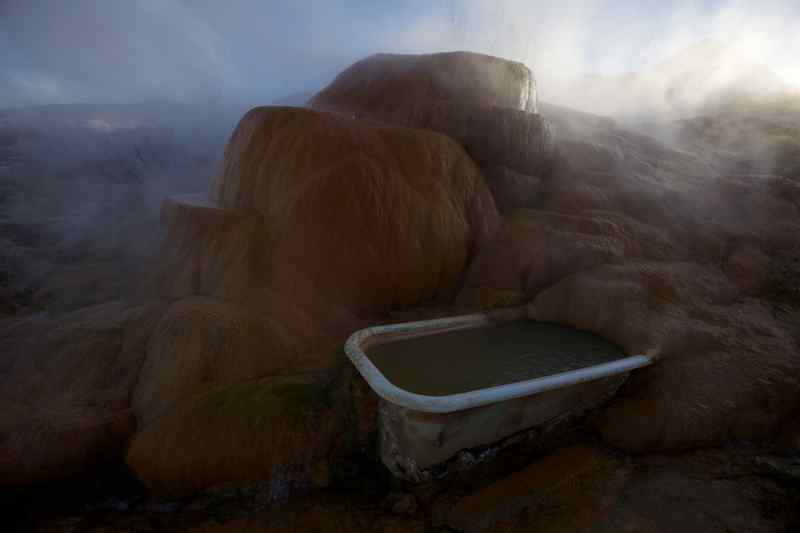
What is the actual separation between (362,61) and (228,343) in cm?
442

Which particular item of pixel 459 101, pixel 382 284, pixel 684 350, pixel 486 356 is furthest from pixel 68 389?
pixel 684 350

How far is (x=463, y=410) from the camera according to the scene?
104 inches

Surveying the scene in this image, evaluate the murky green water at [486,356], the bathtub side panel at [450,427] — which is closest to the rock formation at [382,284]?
the murky green water at [486,356]

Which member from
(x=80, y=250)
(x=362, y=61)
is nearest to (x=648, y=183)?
(x=362, y=61)

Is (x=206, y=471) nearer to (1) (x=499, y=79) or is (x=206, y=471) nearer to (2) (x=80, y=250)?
(2) (x=80, y=250)

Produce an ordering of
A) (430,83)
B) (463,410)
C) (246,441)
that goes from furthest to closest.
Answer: (430,83) → (246,441) → (463,410)

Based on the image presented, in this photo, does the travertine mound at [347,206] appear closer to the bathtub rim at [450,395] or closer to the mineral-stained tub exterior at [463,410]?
the bathtub rim at [450,395]

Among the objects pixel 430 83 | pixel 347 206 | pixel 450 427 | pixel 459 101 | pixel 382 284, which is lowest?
pixel 450 427

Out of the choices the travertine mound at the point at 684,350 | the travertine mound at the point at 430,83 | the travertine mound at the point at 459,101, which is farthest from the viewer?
the travertine mound at the point at 430,83

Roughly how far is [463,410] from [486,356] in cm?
83

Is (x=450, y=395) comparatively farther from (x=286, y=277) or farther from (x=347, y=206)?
(x=347, y=206)

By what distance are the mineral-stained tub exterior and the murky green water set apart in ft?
0.65

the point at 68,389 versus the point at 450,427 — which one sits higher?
the point at 450,427

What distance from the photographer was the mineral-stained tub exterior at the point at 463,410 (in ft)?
8.57
